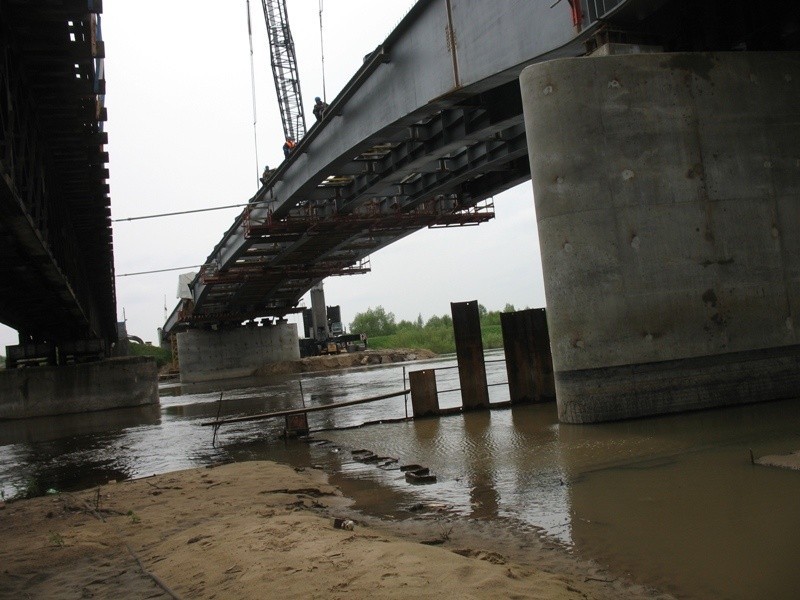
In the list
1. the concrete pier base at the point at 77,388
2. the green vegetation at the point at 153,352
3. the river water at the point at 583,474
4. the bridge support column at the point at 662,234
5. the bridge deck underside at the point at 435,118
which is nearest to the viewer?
the river water at the point at 583,474

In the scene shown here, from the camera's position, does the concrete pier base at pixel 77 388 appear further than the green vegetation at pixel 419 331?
No

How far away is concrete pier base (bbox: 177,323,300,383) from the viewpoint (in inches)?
3063

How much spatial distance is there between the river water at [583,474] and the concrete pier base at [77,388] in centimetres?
1427

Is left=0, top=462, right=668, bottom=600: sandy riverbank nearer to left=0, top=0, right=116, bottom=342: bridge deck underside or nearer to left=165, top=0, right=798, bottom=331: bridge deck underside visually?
left=0, top=0, right=116, bottom=342: bridge deck underside

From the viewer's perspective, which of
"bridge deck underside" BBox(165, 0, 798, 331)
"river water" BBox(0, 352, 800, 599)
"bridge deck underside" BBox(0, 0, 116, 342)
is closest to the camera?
"river water" BBox(0, 352, 800, 599)

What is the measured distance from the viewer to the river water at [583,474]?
244 inches

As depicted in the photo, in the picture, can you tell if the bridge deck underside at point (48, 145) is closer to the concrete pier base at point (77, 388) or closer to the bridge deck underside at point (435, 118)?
the concrete pier base at point (77, 388)

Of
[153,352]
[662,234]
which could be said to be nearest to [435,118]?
[662,234]

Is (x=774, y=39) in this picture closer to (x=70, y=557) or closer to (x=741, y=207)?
(x=741, y=207)

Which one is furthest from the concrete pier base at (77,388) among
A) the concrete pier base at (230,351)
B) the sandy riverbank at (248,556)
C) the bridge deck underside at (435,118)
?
the concrete pier base at (230,351)

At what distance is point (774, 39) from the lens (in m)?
16.0

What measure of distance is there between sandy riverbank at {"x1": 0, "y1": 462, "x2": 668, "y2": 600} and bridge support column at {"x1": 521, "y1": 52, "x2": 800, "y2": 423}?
5.74 meters

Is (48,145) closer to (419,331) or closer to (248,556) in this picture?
(248,556)

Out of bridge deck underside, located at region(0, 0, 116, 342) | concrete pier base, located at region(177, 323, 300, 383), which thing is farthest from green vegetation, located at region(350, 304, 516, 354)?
bridge deck underside, located at region(0, 0, 116, 342)
